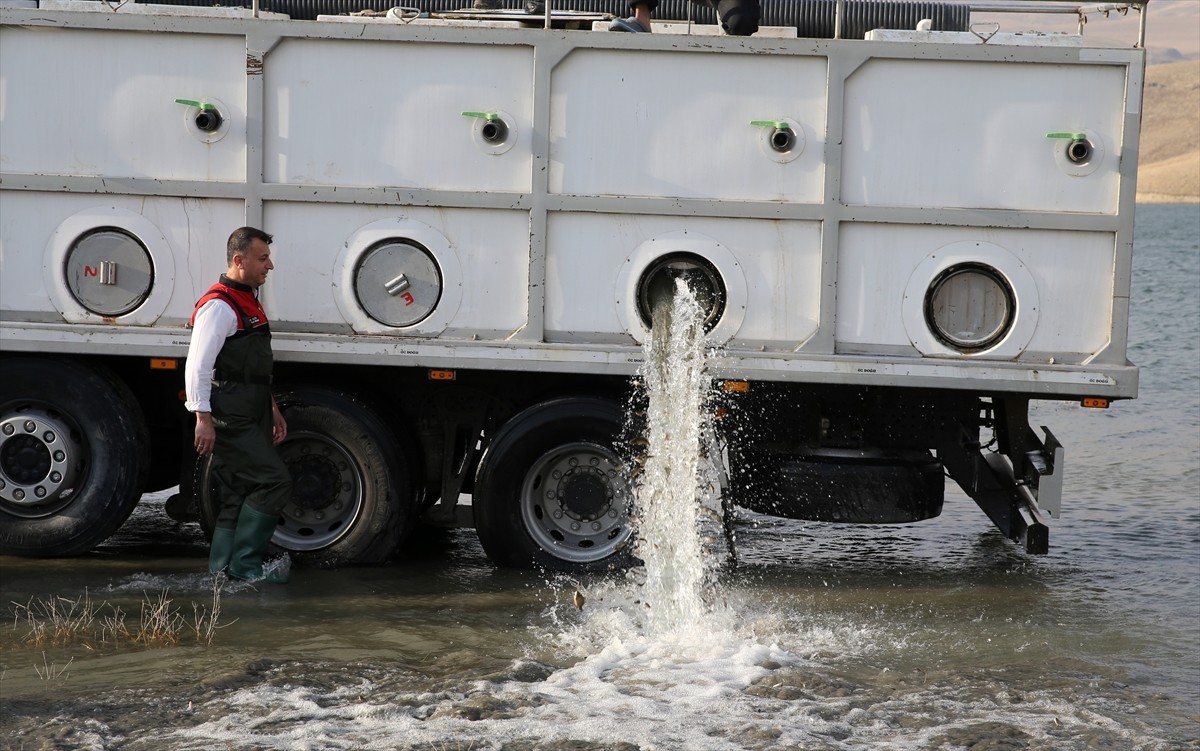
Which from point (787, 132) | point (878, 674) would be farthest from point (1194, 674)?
point (787, 132)

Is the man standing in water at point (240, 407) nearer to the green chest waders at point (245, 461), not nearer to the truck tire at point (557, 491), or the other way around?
the green chest waders at point (245, 461)

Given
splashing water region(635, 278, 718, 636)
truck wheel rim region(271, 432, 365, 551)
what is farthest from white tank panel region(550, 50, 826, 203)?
Result: truck wheel rim region(271, 432, 365, 551)

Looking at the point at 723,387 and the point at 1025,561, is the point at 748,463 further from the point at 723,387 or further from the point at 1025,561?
the point at 1025,561

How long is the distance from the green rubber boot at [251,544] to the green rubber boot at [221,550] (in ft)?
0.09

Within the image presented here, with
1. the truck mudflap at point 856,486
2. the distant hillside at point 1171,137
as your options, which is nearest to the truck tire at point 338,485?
the truck mudflap at point 856,486

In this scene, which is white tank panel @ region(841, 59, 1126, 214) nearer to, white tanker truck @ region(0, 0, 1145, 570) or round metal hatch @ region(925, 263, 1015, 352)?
white tanker truck @ region(0, 0, 1145, 570)

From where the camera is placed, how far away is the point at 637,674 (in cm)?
622

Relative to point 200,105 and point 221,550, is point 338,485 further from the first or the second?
point 200,105

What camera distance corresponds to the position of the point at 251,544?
7.57 metres

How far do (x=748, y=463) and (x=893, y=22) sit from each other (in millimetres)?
2458

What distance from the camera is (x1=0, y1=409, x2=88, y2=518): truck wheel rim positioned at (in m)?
7.78

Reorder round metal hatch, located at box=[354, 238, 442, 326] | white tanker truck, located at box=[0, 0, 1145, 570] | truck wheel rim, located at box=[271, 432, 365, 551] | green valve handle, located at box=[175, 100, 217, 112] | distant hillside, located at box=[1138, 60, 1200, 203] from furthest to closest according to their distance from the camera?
distant hillside, located at box=[1138, 60, 1200, 203] < truck wheel rim, located at box=[271, 432, 365, 551] < round metal hatch, located at box=[354, 238, 442, 326] < green valve handle, located at box=[175, 100, 217, 112] < white tanker truck, located at box=[0, 0, 1145, 570]

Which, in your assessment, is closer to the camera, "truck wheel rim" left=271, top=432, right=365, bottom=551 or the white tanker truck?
the white tanker truck

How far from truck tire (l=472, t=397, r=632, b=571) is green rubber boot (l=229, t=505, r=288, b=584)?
3.58 ft
